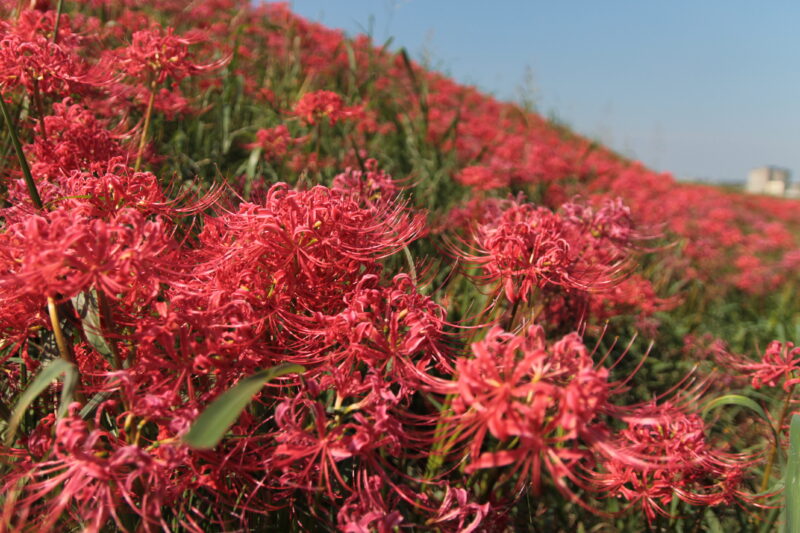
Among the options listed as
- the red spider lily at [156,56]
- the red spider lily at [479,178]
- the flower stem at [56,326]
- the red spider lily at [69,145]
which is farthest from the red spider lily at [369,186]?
the red spider lily at [479,178]

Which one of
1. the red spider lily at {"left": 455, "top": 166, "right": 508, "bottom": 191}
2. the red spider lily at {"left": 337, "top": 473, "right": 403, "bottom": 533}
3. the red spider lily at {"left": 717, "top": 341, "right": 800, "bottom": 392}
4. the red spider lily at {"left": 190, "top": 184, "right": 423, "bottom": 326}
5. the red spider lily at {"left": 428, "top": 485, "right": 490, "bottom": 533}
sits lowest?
the red spider lily at {"left": 428, "top": 485, "right": 490, "bottom": 533}

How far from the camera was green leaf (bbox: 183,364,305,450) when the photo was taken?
2.37 ft

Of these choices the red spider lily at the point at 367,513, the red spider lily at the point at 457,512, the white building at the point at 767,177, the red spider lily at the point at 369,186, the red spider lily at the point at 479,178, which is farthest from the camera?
the white building at the point at 767,177

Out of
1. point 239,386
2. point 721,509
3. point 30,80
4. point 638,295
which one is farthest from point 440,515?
point 638,295

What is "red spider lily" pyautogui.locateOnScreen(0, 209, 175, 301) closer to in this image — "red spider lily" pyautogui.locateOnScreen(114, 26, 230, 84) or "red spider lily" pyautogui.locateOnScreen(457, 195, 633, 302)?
"red spider lily" pyautogui.locateOnScreen(457, 195, 633, 302)

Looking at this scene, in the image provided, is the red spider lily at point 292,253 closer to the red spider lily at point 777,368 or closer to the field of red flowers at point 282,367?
the field of red flowers at point 282,367

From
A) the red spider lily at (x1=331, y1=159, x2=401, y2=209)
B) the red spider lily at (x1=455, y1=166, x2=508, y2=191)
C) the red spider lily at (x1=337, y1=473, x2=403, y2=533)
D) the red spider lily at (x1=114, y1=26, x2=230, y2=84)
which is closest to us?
the red spider lily at (x1=337, y1=473, x2=403, y2=533)

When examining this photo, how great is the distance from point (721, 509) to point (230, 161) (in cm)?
308

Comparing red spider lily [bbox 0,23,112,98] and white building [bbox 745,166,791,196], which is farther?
white building [bbox 745,166,791,196]

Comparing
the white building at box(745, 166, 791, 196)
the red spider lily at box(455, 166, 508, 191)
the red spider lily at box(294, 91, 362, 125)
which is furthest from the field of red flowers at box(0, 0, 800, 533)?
the white building at box(745, 166, 791, 196)

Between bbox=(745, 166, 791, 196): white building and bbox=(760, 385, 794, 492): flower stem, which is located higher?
bbox=(745, 166, 791, 196): white building

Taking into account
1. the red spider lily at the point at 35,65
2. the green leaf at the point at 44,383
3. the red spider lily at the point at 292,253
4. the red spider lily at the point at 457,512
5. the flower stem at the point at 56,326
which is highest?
the red spider lily at the point at 35,65

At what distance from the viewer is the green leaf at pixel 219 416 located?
2.37 feet

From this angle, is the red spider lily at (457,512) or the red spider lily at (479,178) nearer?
the red spider lily at (457,512)
